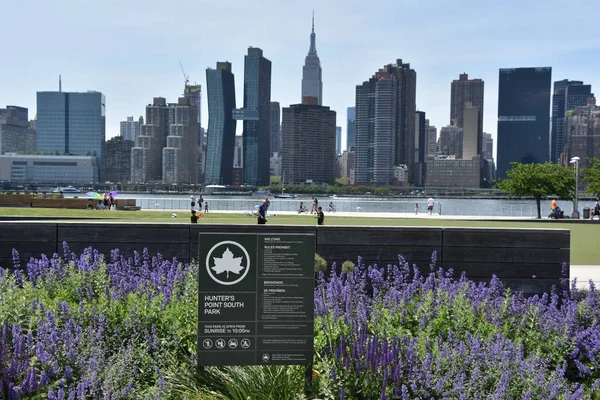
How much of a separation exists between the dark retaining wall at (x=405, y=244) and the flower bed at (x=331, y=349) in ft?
9.94

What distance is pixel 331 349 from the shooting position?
248 inches

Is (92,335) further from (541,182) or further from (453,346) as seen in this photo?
(541,182)

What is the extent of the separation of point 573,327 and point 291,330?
369 cm

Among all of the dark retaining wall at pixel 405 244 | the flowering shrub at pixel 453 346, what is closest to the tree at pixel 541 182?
the dark retaining wall at pixel 405 244

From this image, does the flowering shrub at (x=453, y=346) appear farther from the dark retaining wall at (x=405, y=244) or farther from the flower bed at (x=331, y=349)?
the dark retaining wall at (x=405, y=244)

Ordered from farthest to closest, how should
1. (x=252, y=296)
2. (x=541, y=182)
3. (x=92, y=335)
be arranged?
(x=541, y=182)
(x=92, y=335)
(x=252, y=296)

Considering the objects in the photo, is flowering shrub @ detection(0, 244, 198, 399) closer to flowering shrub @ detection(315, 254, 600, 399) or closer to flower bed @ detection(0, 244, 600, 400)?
flower bed @ detection(0, 244, 600, 400)

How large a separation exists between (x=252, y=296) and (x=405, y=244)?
6516 millimetres

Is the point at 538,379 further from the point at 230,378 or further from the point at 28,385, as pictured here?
the point at 28,385

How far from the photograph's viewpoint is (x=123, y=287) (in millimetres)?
8148

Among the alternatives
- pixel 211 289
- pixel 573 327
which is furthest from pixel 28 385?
pixel 573 327

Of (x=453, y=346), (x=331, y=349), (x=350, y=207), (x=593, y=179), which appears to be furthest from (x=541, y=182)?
(x=331, y=349)

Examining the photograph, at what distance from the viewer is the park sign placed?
5.68 metres

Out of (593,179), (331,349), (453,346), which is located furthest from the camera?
(593,179)
